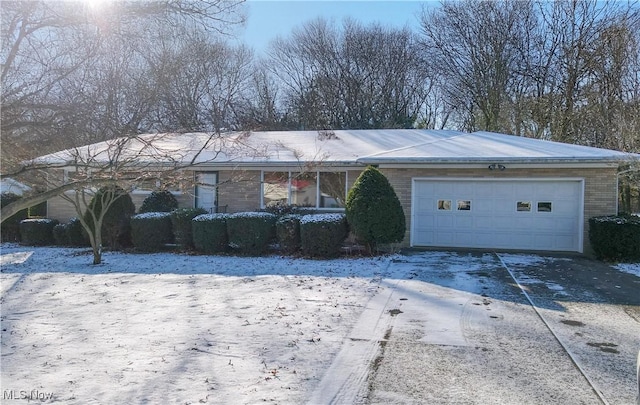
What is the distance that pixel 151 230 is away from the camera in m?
14.0

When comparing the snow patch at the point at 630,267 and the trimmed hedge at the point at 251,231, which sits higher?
the trimmed hedge at the point at 251,231

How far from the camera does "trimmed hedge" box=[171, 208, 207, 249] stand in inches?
543

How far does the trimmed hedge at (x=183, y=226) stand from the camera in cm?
1380

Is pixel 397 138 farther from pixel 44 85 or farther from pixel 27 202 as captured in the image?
pixel 27 202

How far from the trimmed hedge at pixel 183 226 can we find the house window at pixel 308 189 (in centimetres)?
257

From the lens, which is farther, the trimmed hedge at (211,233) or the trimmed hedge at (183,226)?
the trimmed hedge at (183,226)

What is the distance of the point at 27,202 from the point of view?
168 inches

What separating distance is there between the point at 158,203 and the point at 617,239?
523 inches

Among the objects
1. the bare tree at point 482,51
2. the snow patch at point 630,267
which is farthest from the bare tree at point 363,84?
the snow patch at point 630,267

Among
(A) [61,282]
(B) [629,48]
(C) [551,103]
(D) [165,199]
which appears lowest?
(A) [61,282]

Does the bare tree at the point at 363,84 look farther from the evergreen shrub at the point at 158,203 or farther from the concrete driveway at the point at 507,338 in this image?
the concrete driveway at the point at 507,338

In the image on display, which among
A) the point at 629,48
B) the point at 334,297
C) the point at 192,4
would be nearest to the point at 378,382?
the point at 334,297

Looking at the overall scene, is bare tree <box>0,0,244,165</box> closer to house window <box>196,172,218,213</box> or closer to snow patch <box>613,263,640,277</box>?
house window <box>196,172,218,213</box>

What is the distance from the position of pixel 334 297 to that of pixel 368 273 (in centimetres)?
229
